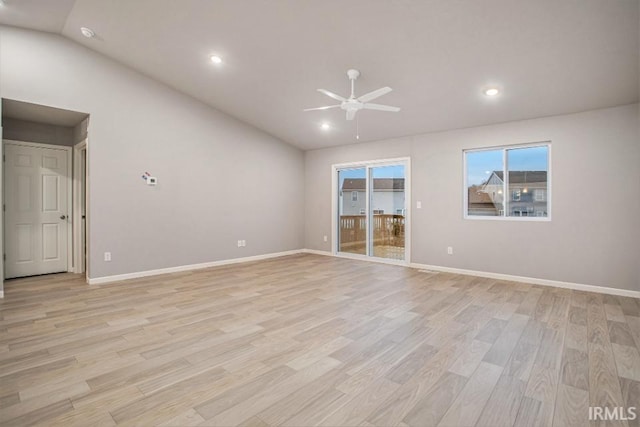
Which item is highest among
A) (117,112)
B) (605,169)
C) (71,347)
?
(117,112)

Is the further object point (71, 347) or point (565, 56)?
point (565, 56)

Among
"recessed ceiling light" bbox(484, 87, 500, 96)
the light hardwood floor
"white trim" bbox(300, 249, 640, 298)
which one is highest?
"recessed ceiling light" bbox(484, 87, 500, 96)

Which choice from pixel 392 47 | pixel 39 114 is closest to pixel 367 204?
pixel 392 47

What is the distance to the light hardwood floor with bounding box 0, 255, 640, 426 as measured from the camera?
5.94 feet

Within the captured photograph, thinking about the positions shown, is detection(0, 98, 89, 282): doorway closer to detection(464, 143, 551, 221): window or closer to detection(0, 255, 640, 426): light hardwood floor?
detection(0, 255, 640, 426): light hardwood floor

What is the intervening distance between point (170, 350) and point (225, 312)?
938 mm

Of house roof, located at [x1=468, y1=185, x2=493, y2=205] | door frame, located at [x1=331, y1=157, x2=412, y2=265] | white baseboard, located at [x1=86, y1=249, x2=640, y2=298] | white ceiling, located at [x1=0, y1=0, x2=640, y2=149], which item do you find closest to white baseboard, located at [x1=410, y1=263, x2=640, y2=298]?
white baseboard, located at [x1=86, y1=249, x2=640, y2=298]

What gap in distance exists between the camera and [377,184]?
683cm

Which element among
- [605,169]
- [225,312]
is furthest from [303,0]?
[605,169]

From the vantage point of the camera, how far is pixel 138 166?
514 centimetres

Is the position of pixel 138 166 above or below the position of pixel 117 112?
below

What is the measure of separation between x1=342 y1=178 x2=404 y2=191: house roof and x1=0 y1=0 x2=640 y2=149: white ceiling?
Result: 144 centimetres

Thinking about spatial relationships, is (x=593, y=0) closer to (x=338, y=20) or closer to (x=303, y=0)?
(x=338, y=20)

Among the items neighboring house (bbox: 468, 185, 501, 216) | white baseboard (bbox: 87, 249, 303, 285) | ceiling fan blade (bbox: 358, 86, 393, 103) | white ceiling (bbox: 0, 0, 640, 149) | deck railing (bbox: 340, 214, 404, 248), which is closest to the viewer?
white ceiling (bbox: 0, 0, 640, 149)
